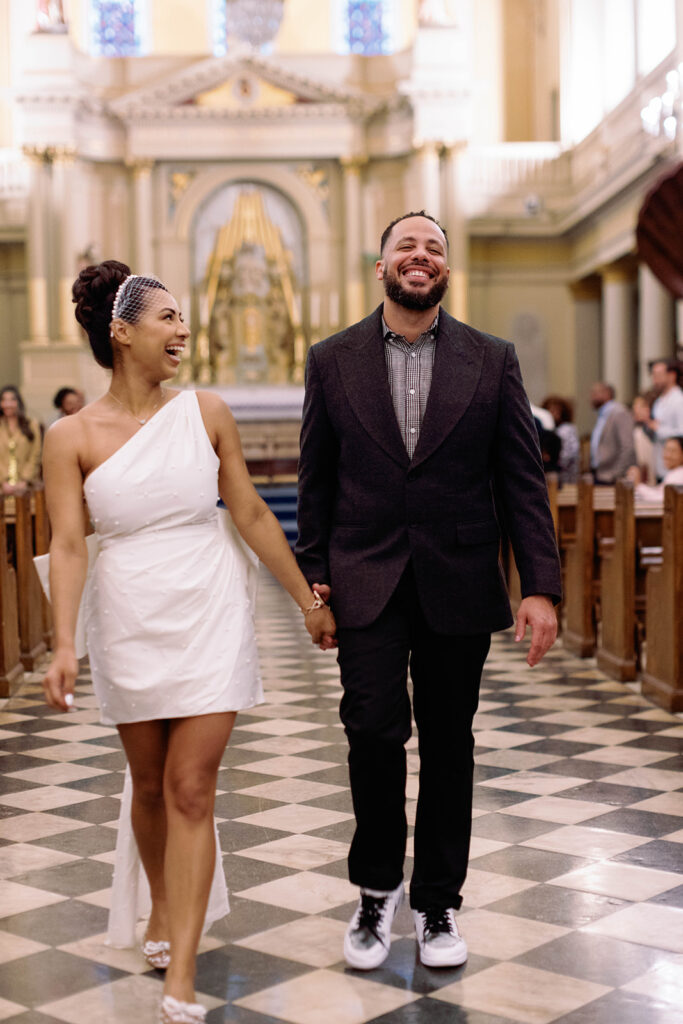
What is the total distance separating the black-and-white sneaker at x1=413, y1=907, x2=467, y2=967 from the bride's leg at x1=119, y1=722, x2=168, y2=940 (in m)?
0.61

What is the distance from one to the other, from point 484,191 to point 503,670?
14776mm

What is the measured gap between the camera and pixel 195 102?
21.4m

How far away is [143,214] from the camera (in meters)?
21.5

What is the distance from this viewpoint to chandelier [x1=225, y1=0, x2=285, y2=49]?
69.2 ft

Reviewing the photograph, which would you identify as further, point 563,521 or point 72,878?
point 563,521

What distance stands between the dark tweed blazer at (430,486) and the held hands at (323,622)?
3 centimetres

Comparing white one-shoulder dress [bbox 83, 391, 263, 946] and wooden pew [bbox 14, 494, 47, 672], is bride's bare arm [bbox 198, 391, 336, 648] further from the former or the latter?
wooden pew [bbox 14, 494, 47, 672]

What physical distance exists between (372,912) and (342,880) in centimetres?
69

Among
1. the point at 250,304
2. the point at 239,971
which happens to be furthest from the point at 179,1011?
the point at 250,304

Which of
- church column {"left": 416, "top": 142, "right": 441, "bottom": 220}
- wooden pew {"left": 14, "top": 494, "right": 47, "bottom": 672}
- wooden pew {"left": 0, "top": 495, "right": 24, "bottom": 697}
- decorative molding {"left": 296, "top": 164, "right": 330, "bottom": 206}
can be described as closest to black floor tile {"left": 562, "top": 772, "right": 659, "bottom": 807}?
wooden pew {"left": 0, "top": 495, "right": 24, "bottom": 697}

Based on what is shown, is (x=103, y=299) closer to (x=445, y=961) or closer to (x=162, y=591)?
(x=162, y=591)

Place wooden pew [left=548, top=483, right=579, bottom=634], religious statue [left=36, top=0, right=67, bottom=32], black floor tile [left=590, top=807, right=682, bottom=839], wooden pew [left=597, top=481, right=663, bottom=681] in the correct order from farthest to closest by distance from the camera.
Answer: religious statue [left=36, top=0, right=67, bottom=32]
wooden pew [left=548, top=483, right=579, bottom=634]
wooden pew [left=597, top=481, right=663, bottom=681]
black floor tile [left=590, top=807, right=682, bottom=839]

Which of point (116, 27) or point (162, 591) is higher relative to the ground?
point (116, 27)

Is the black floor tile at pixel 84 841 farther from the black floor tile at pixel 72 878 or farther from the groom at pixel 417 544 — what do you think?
the groom at pixel 417 544
